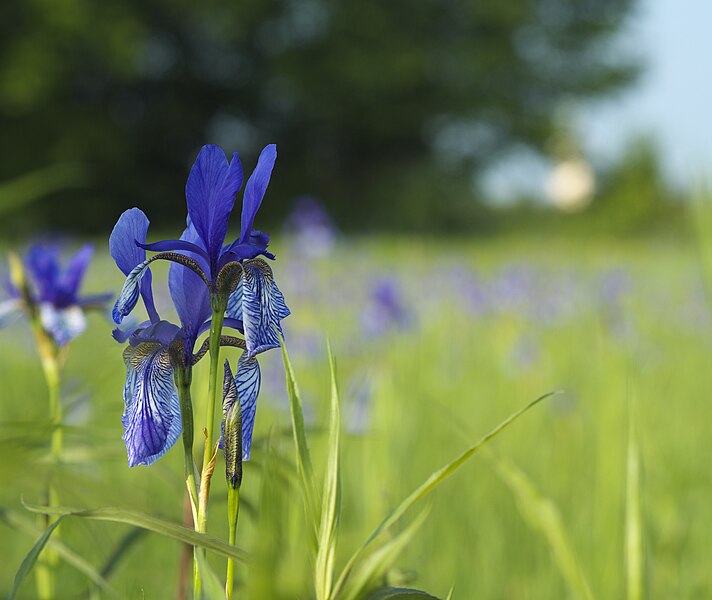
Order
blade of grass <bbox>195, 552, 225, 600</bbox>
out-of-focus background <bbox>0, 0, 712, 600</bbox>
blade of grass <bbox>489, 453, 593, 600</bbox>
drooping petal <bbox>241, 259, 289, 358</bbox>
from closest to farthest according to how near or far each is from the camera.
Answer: blade of grass <bbox>195, 552, 225, 600</bbox> → drooping petal <bbox>241, 259, 289, 358</bbox> → blade of grass <bbox>489, 453, 593, 600</bbox> → out-of-focus background <bbox>0, 0, 712, 600</bbox>

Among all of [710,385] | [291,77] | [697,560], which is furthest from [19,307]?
[291,77]

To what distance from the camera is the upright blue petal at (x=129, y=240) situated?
49 cm

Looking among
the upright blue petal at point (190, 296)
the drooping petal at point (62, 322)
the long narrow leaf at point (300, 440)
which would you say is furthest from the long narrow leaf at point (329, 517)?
the drooping petal at point (62, 322)

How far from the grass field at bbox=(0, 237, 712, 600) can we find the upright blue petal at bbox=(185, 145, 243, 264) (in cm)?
9

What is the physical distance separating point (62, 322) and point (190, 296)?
469 mm

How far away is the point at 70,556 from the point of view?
2.01 ft

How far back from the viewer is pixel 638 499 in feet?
2.24

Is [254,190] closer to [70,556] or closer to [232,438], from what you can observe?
[232,438]

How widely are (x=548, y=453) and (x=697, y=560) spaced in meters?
0.80

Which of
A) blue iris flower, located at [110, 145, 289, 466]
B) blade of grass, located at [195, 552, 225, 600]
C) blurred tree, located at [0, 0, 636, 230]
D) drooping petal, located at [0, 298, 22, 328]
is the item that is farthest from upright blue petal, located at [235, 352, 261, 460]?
blurred tree, located at [0, 0, 636, 230]

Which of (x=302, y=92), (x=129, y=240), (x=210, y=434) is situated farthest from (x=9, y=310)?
(x=302, y=92)

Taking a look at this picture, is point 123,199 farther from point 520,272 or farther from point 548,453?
point 548,453

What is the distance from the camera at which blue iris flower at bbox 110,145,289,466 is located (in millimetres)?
465

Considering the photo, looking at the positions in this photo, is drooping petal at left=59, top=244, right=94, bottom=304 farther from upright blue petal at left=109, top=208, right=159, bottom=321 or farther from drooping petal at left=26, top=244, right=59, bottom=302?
upright blue petal at left=109, top=208, right=159, bottom=321
